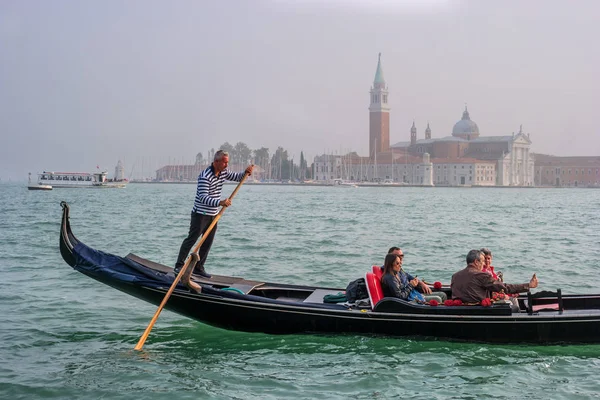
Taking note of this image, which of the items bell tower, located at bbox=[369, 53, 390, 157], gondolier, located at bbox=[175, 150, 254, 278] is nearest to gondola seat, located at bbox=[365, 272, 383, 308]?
gondolier, located at bbox=[175, 150, 254, 278]

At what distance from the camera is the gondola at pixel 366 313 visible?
18.9 ft

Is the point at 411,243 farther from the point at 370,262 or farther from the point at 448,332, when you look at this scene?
the point at 448,332

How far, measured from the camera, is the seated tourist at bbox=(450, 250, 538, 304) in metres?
5.75

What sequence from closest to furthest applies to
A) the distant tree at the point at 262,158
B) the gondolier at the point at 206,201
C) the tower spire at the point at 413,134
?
the gondolier at the point at 206,201, the tower spire at the point at 413,134, the distant tree at the point at 262,158

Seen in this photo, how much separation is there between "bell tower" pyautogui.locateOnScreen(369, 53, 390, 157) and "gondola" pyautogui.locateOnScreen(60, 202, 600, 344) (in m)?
96.1

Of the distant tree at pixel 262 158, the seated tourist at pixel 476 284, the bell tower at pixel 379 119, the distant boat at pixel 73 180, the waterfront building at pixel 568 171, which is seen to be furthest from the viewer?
the distant tree at pixel 262 158

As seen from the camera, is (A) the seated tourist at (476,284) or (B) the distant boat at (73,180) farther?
Answer: (B) the distant boat at (73,180)

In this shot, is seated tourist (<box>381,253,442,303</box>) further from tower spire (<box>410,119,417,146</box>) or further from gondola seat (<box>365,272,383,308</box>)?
tower spire (<box>410,119,417,146</box>)

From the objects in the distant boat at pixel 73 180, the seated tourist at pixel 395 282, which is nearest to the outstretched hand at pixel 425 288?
the seated tourist at pixel 395 282

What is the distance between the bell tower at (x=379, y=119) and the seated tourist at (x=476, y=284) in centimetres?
9631

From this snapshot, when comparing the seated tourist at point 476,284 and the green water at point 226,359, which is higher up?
the seated tourist at point 476,284

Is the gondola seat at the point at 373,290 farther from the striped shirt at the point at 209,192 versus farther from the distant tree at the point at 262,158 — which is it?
the distant tree at the point at 262,158

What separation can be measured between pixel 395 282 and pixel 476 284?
1.97 ft

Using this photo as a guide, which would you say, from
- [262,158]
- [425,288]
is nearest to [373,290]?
[425,288]
